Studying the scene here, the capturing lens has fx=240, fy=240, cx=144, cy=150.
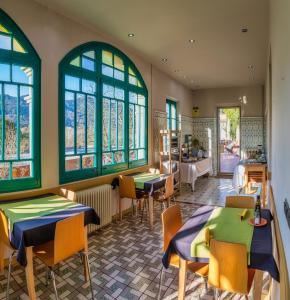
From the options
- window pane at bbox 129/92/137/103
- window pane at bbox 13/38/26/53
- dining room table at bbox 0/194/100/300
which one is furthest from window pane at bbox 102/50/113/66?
dining room table at bbox 0/194/100/300

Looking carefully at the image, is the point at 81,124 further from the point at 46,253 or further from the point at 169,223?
the point at 169,223

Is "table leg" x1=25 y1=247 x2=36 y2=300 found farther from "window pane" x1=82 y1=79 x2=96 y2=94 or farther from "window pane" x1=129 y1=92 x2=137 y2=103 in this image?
"window pane" x1=129 y1=92 x2=137 y2=103

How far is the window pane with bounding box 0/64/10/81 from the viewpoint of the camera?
2594 mm

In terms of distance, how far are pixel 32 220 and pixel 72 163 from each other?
4.43 ft

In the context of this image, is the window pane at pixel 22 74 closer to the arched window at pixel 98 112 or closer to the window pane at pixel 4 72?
the window pane at pixel 4 72

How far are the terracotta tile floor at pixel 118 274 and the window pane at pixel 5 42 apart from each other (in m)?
2.39

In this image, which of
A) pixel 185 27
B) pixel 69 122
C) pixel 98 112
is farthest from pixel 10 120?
pixel 185 27

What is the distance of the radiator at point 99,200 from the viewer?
10.6 feet

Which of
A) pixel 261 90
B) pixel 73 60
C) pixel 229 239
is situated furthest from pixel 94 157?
pixel 261 90

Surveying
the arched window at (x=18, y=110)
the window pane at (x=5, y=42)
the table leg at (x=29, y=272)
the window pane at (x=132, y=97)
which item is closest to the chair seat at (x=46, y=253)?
the table leg at (x=29, y=272)

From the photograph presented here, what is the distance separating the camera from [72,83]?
10.9 feet

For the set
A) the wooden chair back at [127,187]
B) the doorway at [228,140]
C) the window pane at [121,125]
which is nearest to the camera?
the wooden chair back at [127,187]

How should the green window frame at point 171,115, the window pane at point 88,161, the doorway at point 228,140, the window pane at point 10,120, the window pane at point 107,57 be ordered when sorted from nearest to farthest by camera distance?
the window pane at point 10,120 → the window pane at point 88,161 → the window pane at point 107,57 → the green window frame at point 171,115 → the doorway at point 228,140

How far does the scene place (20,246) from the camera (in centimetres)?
185
